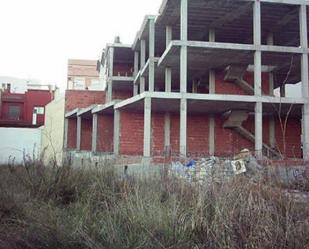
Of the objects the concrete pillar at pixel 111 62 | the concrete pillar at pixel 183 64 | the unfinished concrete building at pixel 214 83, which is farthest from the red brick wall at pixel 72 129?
the concrete pillar at pixel 183 64

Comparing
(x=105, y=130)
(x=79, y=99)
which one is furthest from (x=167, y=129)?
(x=79, y=99)

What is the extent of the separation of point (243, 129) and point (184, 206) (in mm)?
20595

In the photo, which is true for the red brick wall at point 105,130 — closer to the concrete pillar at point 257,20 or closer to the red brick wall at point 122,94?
the red brick wall at point 122,94

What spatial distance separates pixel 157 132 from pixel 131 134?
1757 millimetres

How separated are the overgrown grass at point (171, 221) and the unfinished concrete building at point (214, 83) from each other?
45.2 ft

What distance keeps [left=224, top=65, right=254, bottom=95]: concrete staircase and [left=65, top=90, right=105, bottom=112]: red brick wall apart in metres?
12.3

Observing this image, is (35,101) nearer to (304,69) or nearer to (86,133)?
(86,133)

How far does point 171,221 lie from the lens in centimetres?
438

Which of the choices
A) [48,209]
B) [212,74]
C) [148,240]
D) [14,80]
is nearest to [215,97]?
[212,74]

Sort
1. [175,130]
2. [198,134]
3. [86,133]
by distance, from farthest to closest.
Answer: [86,133] < [198,134] < [175,130]

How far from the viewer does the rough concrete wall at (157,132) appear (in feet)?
81.8

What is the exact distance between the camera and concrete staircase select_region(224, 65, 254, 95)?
79.6 feet

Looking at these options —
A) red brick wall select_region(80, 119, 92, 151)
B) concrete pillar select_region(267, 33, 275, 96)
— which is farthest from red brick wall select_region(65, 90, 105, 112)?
concrete pillar select_region(267, 33, 275, 96)

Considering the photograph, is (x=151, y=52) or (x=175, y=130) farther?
(x=175, y=130)
